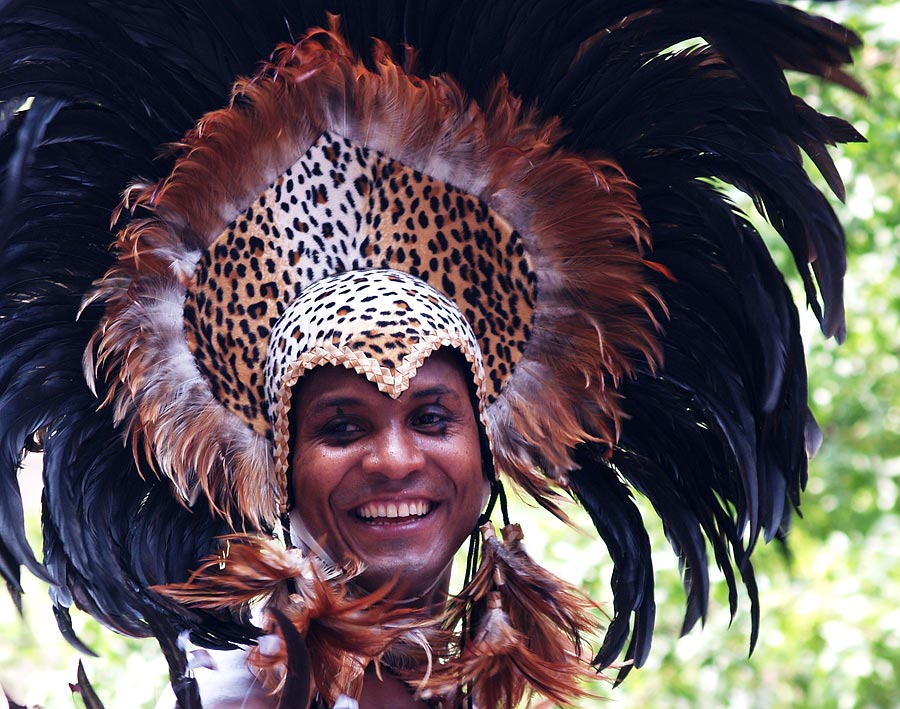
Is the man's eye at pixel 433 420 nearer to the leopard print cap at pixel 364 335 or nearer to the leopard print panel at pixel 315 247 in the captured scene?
the leopard print cap at pixel 364 335

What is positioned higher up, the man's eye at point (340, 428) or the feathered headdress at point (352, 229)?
the feathered headdress at point (352, 229)

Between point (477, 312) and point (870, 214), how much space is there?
316 centimetres

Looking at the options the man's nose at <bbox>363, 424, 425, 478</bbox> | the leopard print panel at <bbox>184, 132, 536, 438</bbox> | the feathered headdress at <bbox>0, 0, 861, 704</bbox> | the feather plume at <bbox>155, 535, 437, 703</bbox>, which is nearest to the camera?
the feather plume at <bbox>155, 535, 437, 703</bbox>

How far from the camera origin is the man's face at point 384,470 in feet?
9.12

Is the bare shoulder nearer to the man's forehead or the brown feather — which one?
the brown feather

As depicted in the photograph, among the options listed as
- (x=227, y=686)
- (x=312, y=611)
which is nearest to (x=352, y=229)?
(x=312, y=611)

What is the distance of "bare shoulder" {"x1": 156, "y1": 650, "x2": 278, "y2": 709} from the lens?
2.63 m

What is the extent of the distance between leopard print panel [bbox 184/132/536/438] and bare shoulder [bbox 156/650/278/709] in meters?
0.56

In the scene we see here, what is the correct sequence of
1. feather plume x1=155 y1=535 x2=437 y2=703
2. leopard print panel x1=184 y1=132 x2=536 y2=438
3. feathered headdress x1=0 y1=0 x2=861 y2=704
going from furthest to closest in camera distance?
leopard print panel x1=184 y1=132 x2=536 y2=438, feathered headdress x1=0 y1=0 x2=861 y2=704, feather plume x1=155 y1=535 x2=437 y2=703

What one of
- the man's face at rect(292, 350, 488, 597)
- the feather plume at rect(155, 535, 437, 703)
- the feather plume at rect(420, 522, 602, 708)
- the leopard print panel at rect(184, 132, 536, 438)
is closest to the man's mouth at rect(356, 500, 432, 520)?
the man's face at rect(292, 350, 488, 597)

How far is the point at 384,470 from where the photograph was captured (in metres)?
2.75

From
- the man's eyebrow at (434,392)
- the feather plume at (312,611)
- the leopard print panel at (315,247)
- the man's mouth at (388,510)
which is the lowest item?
the feather plume at (312,611)

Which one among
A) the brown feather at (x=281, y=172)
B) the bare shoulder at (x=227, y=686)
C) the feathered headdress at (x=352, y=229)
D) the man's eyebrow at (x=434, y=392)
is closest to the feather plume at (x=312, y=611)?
the bare shoulder at (x=227, y=686)

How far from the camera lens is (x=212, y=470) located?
3.07 meters
